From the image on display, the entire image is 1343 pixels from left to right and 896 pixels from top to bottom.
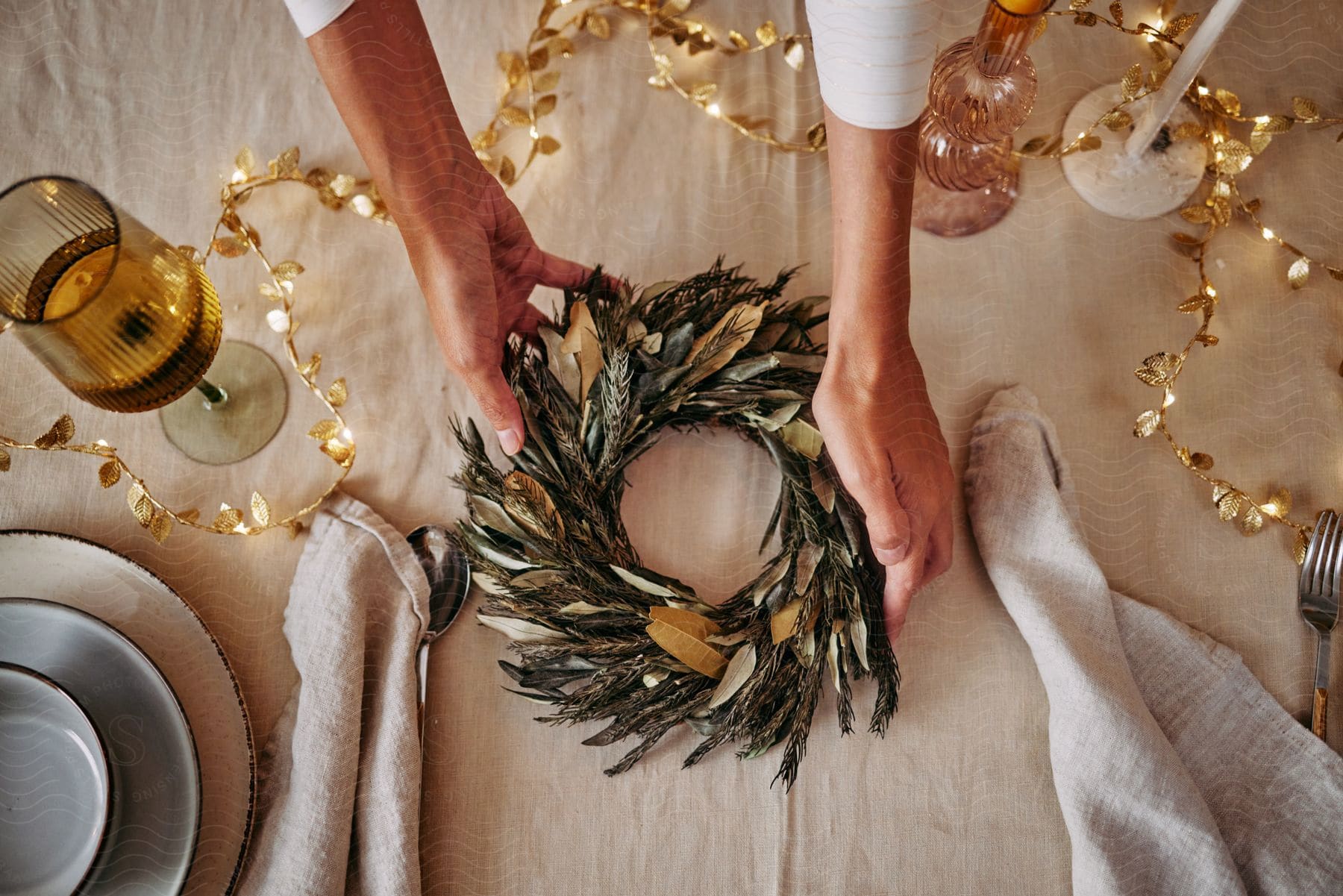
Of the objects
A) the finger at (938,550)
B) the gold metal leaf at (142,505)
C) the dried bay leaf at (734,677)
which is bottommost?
the dried bay leaf at (734,677)

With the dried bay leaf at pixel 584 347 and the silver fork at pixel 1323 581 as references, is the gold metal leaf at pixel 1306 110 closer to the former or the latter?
the silver fork at pixel 1323 581

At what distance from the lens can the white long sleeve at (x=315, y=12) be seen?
53cm

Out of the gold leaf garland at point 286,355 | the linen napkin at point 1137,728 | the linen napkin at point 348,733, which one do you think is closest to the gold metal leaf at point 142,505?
the gold leaf garland at point 286,355

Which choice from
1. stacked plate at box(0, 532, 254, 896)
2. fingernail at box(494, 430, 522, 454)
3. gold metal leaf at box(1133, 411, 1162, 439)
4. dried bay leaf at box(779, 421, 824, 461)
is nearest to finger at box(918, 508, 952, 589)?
dried bay leaf at box(779, 421, 824, 461)

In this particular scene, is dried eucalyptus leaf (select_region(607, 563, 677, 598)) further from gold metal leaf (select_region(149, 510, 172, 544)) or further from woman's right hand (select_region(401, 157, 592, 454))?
gold metal leaf (select_region(149, 510, 172, 544))

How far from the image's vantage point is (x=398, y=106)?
1.95ft

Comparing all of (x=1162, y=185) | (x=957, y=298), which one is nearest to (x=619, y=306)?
(x=957, y=298)

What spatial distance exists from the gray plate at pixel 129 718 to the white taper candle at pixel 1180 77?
907 millimetres

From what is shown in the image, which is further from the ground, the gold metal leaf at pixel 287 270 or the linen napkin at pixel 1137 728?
the gold metal leaf at pixel 287 270

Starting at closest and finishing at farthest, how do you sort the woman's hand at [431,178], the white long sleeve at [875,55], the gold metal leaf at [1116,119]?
1. the white long sleeve at [875,55]
2. the woman's hand at [431,178]
3. the gold metal leaf at [1116,119]

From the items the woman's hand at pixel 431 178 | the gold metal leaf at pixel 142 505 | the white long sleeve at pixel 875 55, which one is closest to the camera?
the white long sleeve at pixel 875 55

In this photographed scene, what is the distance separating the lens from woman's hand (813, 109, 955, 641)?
0.55 metres

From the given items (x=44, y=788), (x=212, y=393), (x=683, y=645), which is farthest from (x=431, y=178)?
(x=44, y=788)

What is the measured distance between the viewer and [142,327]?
562 mm
